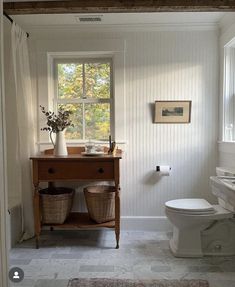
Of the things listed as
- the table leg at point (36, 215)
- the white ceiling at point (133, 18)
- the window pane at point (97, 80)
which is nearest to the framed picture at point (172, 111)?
the window pane at point (97, 80)

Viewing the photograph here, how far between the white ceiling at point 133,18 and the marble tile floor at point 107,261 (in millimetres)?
2113

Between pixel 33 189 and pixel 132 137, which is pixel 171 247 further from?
pixel 33 189

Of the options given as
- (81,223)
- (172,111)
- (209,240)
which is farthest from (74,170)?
(209,240)

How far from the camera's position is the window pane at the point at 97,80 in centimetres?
325

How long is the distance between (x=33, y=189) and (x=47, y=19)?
1637 mm

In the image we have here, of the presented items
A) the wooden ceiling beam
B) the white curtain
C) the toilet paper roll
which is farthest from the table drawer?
the wooden ceiling beam

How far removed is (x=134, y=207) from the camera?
3205 mm

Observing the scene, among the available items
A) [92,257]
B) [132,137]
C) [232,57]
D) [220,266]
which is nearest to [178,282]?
[220,266]

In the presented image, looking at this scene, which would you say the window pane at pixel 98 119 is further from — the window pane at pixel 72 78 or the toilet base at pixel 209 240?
the toilet base at pixel 209 240

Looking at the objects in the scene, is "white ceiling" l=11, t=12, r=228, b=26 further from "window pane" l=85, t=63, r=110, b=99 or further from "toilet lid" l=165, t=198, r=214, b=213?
"toilet lid" l=165, t=198, r=214, b=213

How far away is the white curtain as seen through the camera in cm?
285

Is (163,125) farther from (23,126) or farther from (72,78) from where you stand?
(23,126)

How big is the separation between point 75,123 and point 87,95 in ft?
1.06

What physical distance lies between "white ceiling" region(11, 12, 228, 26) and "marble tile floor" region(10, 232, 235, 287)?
2.11 metres
